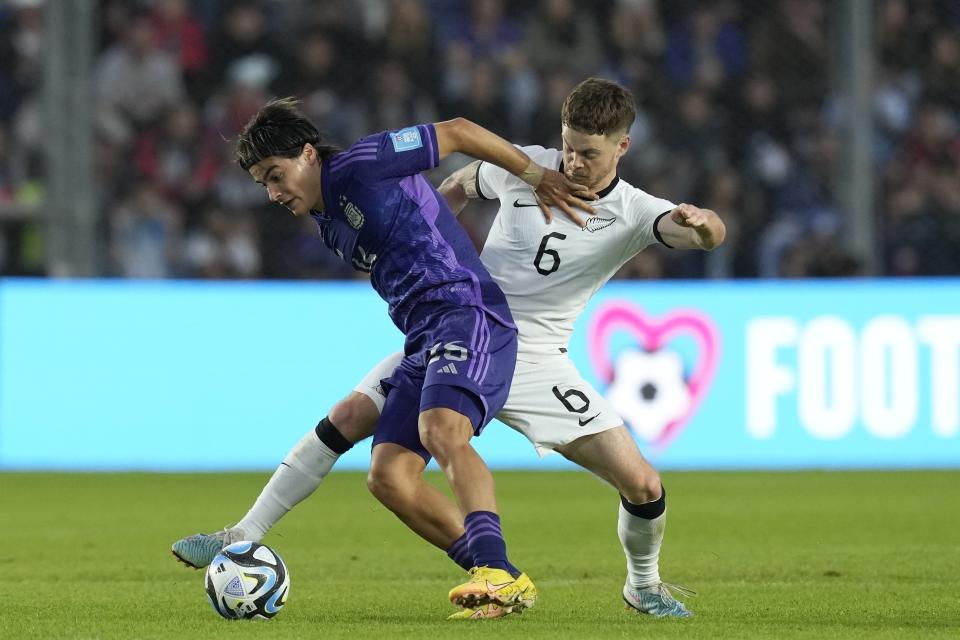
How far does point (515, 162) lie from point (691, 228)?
2.01 feet

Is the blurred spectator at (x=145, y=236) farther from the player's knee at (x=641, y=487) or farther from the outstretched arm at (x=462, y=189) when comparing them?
the player's knee at (x=641, y=487)

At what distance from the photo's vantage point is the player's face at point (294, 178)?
5434 millimetres

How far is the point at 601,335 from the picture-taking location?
11203 mm

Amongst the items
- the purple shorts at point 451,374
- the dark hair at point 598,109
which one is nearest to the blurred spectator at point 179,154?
the purple shorts at point 451,374

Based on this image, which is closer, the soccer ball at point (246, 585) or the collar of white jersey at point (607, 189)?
the soccer ball at point (246, 585)

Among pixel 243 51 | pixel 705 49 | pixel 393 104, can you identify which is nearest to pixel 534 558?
pixel 393 104

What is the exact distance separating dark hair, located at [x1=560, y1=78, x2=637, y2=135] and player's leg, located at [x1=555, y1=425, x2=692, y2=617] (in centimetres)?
94

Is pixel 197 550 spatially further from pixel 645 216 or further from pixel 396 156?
pixel 645 216

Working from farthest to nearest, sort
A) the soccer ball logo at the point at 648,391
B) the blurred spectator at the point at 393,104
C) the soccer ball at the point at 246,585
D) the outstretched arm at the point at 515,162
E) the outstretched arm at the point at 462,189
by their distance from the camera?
the blurred spectator at the point at 393,104, the soccer ball logo at the point at 648,391, the outstretched arm at the point at 462,189, the outstretched arm at the point at 515,162, the soccer ball at the point at 246,585

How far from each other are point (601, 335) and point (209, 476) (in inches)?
105

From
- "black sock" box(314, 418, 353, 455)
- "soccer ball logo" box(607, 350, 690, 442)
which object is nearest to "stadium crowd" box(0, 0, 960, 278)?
"soccer ball logo" box(607, 350, 690, 442)

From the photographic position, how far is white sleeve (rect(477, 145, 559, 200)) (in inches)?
232

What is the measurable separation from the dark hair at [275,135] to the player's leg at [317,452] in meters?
0.79

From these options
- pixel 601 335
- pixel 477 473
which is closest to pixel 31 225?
pixel 601 335
